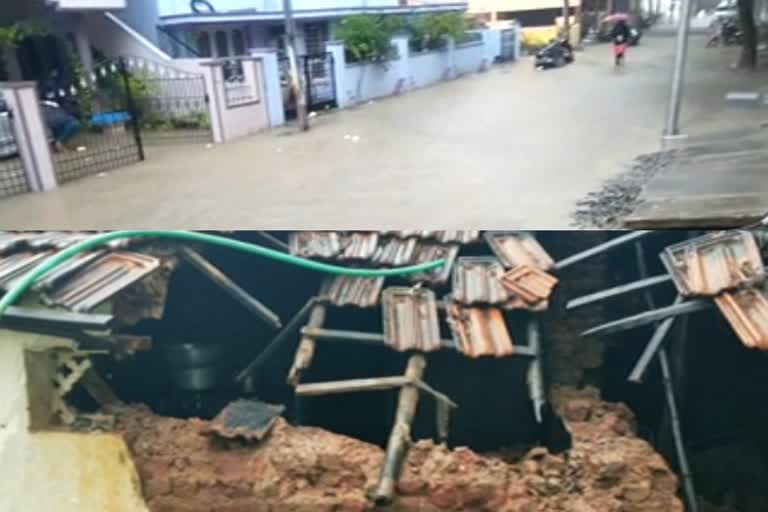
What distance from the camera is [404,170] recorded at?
520 centimetres

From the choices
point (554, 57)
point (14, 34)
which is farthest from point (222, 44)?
point (554, 57)

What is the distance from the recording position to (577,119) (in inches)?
264

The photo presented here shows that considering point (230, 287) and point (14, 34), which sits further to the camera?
point (14, 34)

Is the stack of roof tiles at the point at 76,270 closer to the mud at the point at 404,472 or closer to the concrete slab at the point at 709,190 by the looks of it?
the mud at the point at 404,472

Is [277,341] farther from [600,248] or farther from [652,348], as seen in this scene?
[652,348]

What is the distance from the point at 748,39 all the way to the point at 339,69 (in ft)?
17.7

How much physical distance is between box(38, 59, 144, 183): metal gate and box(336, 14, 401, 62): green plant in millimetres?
2322

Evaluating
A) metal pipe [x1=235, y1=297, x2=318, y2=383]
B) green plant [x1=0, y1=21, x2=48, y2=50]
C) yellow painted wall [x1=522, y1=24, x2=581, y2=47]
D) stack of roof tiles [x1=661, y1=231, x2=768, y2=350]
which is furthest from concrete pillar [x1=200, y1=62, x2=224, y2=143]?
yellow painted wall [x1=522, y1=24, x2=581, y2=47]

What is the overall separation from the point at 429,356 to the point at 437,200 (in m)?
1.24

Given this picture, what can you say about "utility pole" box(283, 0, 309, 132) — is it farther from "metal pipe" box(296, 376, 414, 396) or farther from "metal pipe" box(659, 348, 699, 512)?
"metal pipe" box(659, 348, 699, 512)

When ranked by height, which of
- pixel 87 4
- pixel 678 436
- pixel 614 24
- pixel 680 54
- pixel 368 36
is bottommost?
pixel 678 436

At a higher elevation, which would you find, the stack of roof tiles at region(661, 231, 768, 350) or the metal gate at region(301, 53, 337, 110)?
the metal gate at region(301, 53, 337, 110)

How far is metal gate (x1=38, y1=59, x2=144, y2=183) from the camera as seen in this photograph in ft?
20.3

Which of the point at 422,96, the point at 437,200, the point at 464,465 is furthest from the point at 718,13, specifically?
the point at 464,465
